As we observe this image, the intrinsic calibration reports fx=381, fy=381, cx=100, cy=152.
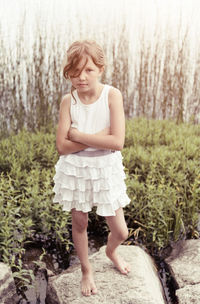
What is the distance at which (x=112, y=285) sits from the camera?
164 centimetres

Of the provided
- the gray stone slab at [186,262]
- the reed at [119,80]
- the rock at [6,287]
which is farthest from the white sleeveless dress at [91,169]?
the reed at [119,80]

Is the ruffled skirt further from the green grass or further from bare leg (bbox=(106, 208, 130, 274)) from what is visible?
the green grass

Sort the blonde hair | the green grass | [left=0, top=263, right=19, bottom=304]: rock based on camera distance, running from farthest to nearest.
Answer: the green grass < [left=0, top=263, right=19, bottom=304]: rock < the blonde hair

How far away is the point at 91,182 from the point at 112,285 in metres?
0.50

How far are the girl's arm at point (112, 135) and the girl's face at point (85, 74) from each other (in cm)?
A: 10

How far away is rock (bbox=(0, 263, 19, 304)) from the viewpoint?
5.38 ft

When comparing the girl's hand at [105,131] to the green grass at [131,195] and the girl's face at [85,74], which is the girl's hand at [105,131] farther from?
the green grass at [131,195]

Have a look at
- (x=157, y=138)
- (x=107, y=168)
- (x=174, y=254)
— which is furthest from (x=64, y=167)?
(x=157, y=138)

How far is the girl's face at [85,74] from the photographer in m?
1.32

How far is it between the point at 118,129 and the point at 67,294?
0.77m

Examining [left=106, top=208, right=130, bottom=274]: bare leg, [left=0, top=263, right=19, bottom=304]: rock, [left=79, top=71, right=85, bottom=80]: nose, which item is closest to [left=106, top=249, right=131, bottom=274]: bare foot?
[left=106, top=208, right=130, bottom=274]: bare leg

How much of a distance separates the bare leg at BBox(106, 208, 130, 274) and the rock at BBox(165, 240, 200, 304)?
0.28m

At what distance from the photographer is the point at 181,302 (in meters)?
1.63

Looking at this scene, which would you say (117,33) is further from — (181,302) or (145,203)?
(181,302)
